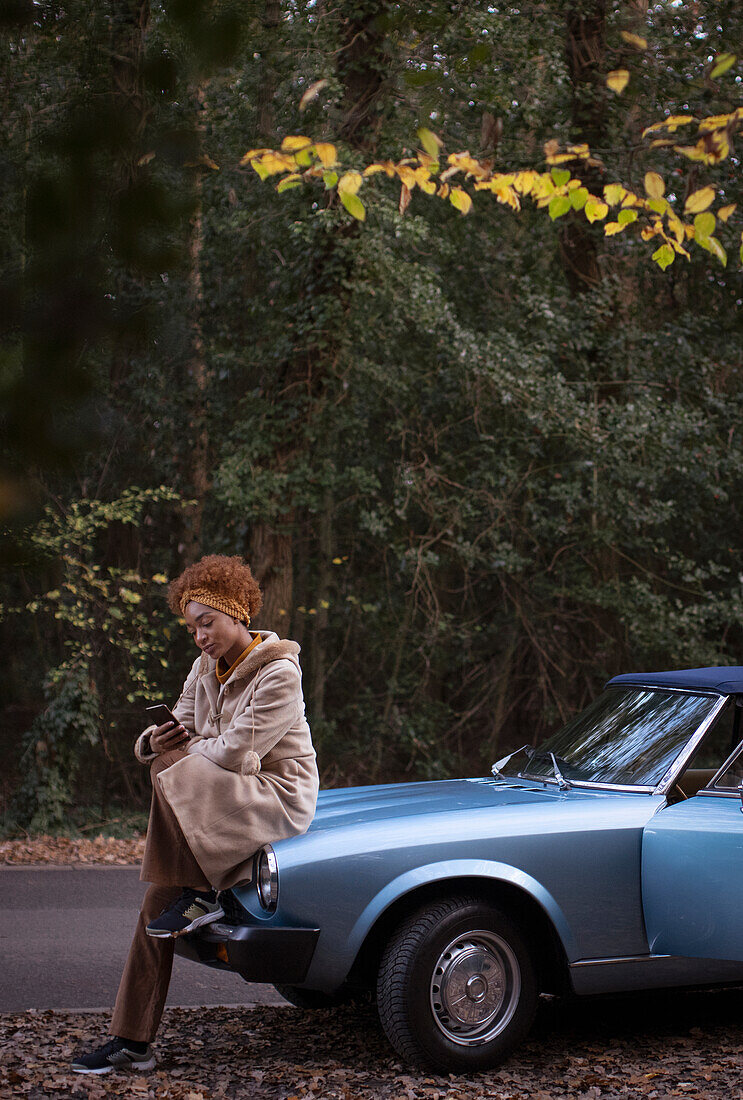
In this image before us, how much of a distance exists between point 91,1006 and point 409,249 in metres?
→ 11.7

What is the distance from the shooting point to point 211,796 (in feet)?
15.2

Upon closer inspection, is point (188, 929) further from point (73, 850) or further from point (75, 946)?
point (73, 850)

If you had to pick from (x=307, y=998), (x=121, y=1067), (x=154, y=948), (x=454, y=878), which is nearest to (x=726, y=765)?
(x=454, y=878)

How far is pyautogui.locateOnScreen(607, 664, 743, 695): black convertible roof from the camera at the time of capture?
523 centimetres

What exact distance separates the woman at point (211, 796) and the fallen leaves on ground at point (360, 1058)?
0.23 metres

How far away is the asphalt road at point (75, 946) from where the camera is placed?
230 inches

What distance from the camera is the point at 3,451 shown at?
265 cm

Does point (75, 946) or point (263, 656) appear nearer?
point (263, 656)

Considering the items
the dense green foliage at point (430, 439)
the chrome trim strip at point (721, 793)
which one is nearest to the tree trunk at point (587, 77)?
the dense green foliage at point (430, 439)

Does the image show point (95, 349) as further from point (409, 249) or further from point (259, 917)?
point (409, 249)

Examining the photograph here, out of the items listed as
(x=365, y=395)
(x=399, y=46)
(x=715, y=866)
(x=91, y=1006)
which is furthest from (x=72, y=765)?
(x=715, y=866)

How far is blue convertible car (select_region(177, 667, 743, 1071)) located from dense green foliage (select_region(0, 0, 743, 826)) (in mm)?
6425

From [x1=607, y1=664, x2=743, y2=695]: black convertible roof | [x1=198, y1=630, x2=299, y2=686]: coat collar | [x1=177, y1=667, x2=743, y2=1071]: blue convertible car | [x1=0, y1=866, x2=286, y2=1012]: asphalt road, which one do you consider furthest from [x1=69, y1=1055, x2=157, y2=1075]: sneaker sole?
[x1=607, y1=664, x2=743, y2=695]: black convertible roof

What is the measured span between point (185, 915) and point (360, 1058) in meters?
0.97
